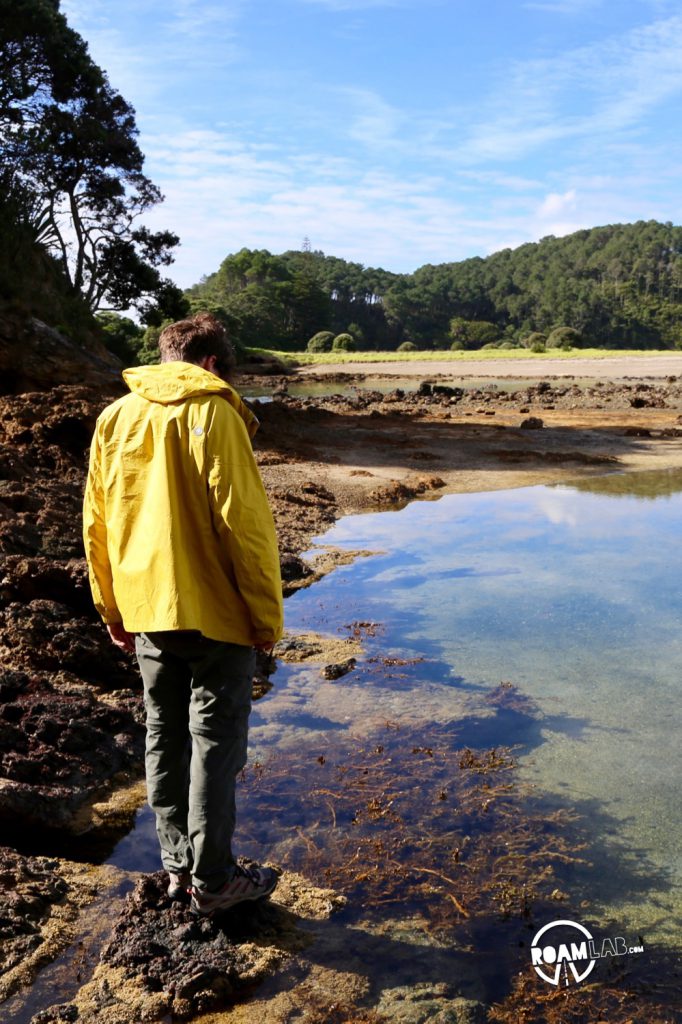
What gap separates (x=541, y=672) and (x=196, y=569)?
3.30 meters

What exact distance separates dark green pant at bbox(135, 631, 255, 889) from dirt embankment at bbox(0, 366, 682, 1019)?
0.44 m

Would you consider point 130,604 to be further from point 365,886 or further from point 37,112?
point 37,112

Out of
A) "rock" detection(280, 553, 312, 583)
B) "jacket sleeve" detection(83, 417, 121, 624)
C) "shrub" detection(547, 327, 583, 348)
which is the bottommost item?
"rock" detection(280, 553, 312, 583)

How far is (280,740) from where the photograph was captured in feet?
15.4

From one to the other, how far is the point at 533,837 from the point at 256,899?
1.22m

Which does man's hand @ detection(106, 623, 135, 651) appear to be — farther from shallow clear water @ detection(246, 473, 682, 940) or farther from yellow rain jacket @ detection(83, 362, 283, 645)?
shallow clear water @ detection(246, 473, 682, 940)

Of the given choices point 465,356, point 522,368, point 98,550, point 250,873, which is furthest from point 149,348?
point 250,873

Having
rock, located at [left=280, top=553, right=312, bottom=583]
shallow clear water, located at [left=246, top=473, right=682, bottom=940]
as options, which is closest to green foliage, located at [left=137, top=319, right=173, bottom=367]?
shallow clear water, located at [left=246, top=473, right=682, bottom=940]

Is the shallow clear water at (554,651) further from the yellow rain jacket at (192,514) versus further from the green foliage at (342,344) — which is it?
the green foliage at (342,344)

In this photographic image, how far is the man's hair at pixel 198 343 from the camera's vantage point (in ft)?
9.94

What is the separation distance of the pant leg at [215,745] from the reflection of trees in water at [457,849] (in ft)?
1.82

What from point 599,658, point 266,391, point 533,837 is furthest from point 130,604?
point 266,391

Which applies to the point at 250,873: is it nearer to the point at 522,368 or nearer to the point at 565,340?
the point at 522,368

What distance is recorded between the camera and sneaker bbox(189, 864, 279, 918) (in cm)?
298
